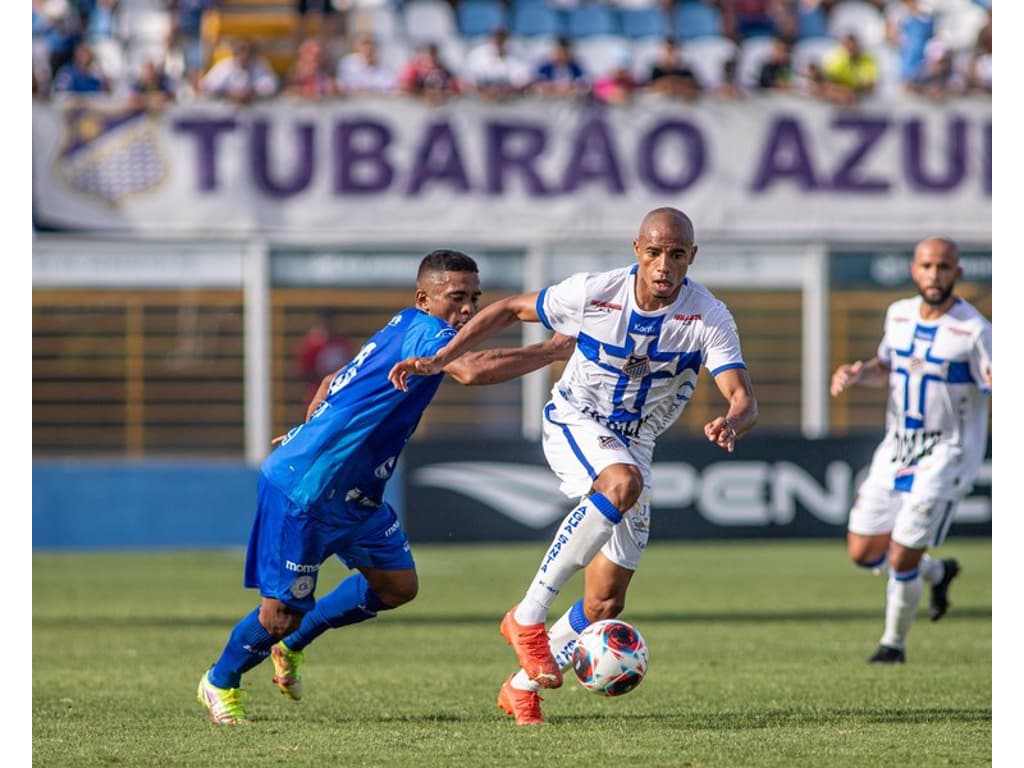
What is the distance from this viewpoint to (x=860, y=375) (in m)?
11.1

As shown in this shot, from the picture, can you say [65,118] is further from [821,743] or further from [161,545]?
[821,743]

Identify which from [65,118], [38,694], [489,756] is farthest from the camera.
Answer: [65,118]

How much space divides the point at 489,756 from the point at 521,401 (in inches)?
593

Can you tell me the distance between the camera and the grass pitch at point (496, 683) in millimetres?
7309

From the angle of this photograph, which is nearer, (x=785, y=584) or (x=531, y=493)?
(x=785, y=584)

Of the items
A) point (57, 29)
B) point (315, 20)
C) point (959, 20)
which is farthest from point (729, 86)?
point (57, 29)

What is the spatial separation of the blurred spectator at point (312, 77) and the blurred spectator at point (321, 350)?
2644mm

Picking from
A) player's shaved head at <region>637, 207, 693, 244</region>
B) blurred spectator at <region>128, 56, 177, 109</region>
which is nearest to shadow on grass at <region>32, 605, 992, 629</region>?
player's shaved head at <region>637, 207, 693, 244</region>

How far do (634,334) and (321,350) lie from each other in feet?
46.3

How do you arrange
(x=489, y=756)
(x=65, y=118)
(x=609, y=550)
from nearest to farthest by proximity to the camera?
(x=489, y=756) → (x=609, y=550) → (x=65, y=118)

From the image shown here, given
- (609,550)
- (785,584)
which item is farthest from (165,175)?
(609,550)

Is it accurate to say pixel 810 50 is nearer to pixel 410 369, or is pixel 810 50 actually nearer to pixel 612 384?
pixel 612 384

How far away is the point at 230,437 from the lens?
72.7ft
